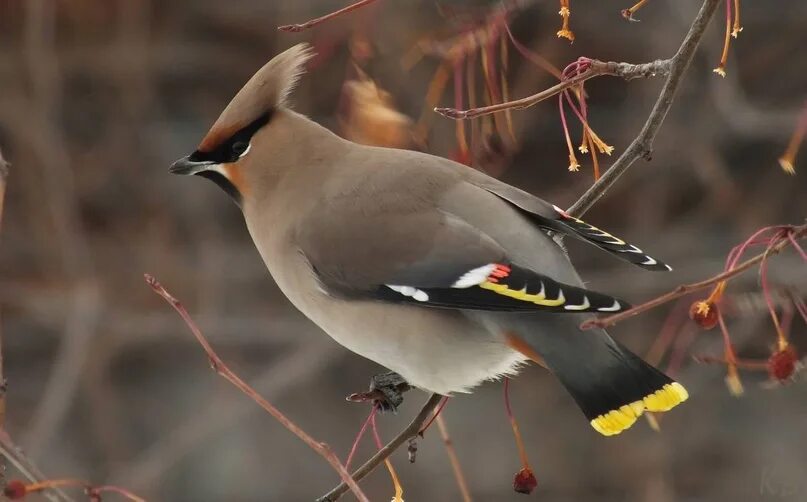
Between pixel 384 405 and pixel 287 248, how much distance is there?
28 cm

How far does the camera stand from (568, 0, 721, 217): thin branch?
1.34 metres

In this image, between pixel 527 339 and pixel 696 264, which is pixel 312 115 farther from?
pixel 527 339

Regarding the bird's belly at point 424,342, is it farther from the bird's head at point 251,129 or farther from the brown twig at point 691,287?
the brown twig at point 691,287

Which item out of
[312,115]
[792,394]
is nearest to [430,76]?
[312,115]

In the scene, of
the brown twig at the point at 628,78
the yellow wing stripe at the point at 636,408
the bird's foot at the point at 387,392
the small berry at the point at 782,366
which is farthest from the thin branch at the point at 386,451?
the small berry at the point at 782,366

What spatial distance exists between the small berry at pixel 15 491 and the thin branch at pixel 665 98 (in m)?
0.80

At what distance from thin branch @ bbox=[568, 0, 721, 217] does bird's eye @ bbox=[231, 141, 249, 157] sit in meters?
0.51

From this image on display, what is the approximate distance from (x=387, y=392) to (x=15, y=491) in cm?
67

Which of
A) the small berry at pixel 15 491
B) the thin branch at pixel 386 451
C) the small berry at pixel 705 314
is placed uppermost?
the small berry at pixel 705 314

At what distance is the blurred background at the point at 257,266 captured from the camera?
4207mm

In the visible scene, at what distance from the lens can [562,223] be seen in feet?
5.35

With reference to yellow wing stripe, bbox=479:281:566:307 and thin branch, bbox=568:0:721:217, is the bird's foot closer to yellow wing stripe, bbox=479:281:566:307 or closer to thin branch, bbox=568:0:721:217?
yellow wing stripe, bbox=479:281:566:307

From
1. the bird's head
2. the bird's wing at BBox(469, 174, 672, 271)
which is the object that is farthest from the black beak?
the bird's wing at BBox(469, 174, 672, 271)

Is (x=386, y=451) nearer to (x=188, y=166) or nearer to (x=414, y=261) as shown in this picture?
(x=414, y=261)
